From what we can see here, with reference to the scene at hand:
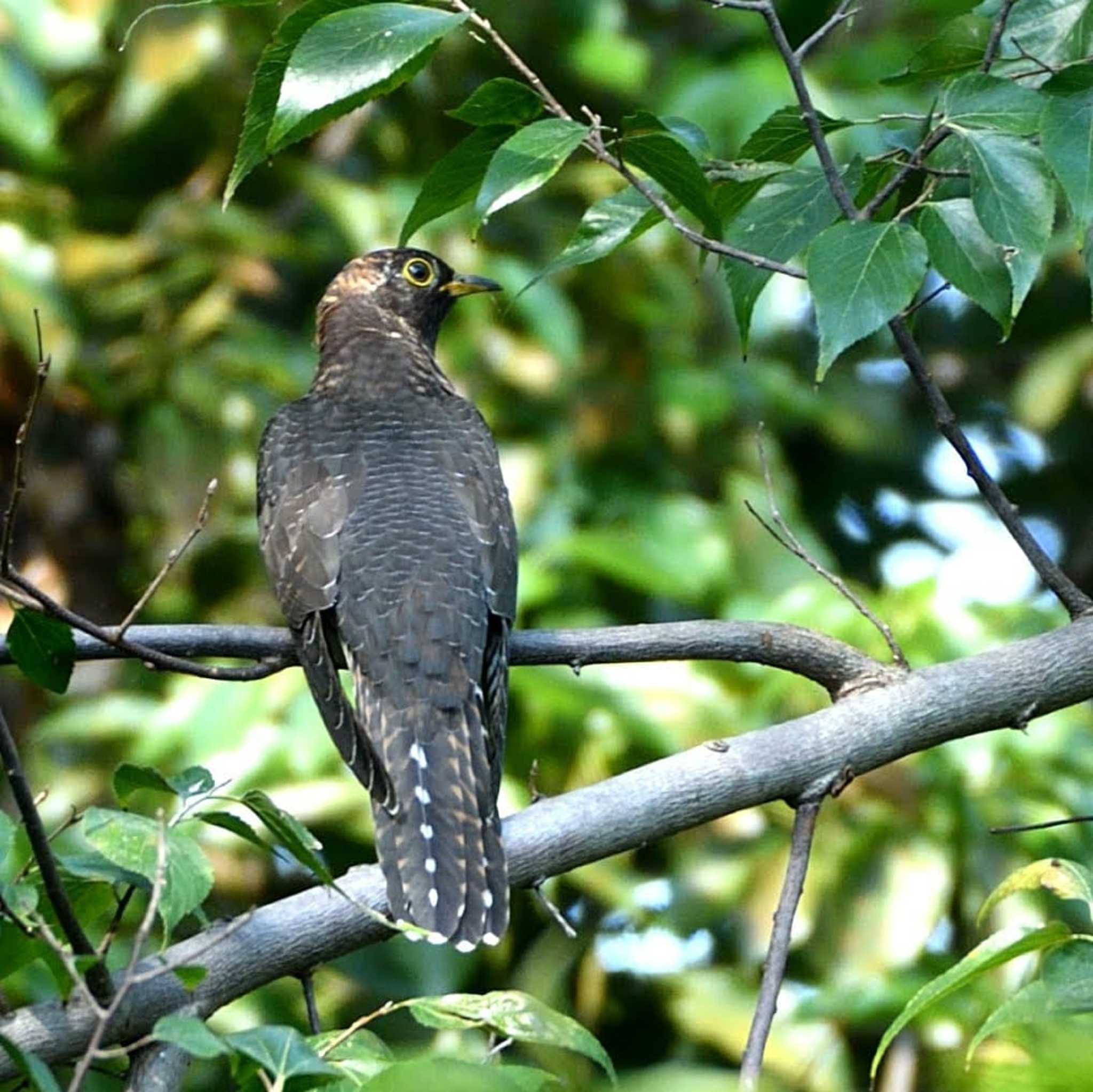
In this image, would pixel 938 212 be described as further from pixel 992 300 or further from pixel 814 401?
pixel 814 401

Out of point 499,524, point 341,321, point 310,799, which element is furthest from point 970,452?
point 310,799

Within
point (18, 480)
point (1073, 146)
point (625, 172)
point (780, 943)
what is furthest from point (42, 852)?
point (1073, 146)

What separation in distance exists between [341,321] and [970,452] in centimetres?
271

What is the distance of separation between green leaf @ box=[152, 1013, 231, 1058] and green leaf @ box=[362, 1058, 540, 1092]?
6.6 inches

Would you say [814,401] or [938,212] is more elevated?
[938,212]

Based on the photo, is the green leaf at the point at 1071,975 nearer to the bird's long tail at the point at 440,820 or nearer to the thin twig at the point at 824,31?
the bird's long tail at the point at 440,820

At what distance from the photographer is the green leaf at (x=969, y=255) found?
2855 mm

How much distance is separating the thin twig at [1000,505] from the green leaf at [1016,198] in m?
0.52

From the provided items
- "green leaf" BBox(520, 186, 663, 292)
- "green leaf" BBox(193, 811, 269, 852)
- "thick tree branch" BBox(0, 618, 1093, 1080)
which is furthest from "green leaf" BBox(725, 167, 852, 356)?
"green leaf" BBox(193, 811, 269, 852)

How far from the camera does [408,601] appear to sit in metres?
4.16

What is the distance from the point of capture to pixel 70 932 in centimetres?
229

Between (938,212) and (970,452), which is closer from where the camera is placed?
(938,212)

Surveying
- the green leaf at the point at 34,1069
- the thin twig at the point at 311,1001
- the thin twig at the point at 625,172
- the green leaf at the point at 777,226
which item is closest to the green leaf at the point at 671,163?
the thin twig at the point at 625,172

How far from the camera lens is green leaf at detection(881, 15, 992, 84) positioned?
3.07m
